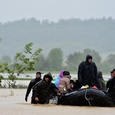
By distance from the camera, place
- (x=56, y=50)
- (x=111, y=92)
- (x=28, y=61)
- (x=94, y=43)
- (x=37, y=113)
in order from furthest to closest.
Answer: (x=94, y=43) → (x=56, y=50) → (x=28, y=61) → (x=111, y=92) → (x=37, y=113)

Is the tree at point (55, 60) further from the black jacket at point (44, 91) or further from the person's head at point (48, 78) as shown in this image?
the person's head at point (48, 78)

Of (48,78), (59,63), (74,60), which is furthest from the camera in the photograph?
(74,60)

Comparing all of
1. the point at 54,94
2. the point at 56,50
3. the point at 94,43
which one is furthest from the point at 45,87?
the point at 94,43

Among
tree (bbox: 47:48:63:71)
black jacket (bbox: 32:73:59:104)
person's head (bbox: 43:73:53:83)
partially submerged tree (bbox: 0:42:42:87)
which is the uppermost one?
tree (bbox: 47:48:63:71)

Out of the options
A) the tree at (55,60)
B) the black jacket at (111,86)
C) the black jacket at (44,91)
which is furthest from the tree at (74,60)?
the black jacket at (44,91)

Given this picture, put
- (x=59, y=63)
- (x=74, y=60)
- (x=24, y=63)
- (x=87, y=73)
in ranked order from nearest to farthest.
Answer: (x=87, y=73), (x=24, y=63), (x=59, y=63), (x=74, y=60)

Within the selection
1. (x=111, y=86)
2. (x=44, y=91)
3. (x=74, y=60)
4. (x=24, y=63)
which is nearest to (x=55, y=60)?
(x=74, y=60)

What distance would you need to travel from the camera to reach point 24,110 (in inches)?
603

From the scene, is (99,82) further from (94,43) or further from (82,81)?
(94,43)

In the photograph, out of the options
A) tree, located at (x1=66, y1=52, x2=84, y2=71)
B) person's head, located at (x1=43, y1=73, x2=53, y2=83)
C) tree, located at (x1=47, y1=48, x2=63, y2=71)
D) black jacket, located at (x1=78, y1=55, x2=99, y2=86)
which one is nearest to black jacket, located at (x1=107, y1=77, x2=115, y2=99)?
black jacket, located at (x1=78, y1=55, x2=99, y2=86)

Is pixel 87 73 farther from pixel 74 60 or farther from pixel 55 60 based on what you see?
pixel 74 60

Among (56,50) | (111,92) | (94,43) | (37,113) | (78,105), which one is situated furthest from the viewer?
(94,43)

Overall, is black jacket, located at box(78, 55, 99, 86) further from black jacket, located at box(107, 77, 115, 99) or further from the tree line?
the tree line

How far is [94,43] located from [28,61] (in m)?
158
